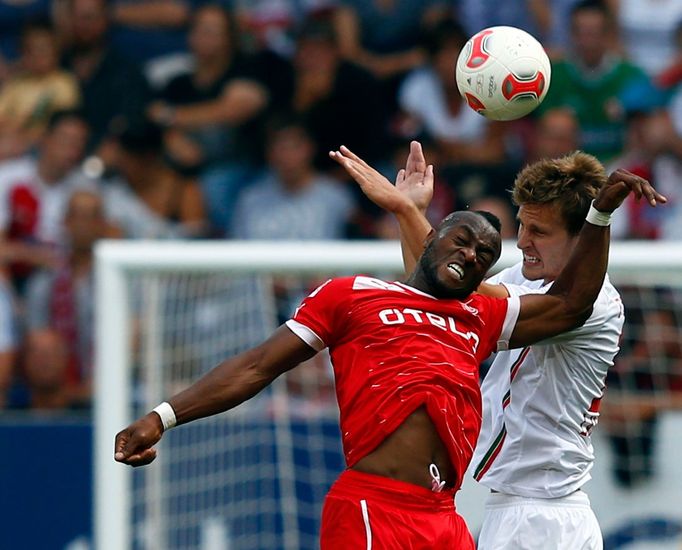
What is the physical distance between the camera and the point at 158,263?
7203 millimetres

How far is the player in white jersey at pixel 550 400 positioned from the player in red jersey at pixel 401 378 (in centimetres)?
35

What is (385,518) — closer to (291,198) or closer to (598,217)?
(598,217)

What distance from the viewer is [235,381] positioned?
15.4 feet

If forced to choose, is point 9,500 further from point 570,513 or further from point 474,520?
point 570,513

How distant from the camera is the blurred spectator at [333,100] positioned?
10.6m

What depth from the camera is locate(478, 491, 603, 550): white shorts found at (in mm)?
5246

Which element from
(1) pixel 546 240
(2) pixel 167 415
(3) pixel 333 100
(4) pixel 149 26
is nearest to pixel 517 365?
(1) pixel 546 240

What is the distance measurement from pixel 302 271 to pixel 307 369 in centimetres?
153

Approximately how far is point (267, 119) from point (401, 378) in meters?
6.24

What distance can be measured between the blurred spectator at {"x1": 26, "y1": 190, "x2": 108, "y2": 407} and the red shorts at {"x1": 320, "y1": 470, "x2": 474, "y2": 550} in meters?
4.94

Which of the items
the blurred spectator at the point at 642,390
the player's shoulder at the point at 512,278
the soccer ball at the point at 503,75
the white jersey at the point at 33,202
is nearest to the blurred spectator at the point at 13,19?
the white jersey at the point at 33,202

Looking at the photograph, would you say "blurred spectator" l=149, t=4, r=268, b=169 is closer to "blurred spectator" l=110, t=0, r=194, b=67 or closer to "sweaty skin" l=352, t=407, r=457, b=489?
"blurred spectator" l=110, t=0, r=194, b=67

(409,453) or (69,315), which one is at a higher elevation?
(69,315)

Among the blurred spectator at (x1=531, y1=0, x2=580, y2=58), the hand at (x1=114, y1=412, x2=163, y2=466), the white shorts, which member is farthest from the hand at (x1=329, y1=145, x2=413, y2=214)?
the blurred spectator at (x1=531, y1=0, x2=580, y2=58)
